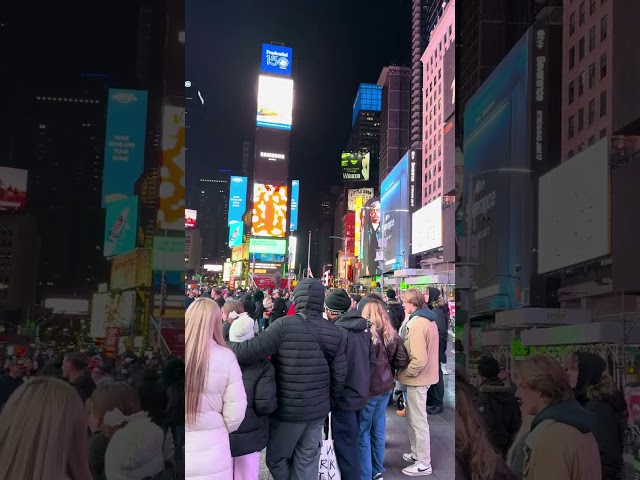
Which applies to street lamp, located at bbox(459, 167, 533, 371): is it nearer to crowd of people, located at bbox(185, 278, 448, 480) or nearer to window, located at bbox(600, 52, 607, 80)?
window, located at bbox(600, 52, 607, 80)

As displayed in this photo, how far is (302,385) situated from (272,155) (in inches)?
2431

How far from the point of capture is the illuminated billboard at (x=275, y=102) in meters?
61.1

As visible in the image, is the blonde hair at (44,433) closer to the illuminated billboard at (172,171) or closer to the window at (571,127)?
the illuminated billboard at (172,171)

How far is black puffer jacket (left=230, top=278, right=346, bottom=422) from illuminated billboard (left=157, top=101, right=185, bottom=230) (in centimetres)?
183

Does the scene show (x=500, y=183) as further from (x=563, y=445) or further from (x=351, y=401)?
(x=351, y=401)

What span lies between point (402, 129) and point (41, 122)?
92767 mm

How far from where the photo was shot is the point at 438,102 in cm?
5931

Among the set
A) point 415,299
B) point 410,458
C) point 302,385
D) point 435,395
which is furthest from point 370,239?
point 302,385

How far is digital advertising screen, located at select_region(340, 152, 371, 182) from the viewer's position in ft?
254

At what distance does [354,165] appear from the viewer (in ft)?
257

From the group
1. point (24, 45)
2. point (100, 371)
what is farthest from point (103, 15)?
point (100, 371)

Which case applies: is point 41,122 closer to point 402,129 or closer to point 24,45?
point 24,45

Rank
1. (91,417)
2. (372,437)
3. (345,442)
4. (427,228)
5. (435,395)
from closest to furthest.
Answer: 1. (91,417)
2. (345,442)
3. (372,437)
4. (435,395)
5. (427,228)

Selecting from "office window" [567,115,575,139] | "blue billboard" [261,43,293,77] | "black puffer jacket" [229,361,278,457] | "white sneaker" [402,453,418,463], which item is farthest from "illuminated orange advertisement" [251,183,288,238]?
"office window" [567,115,575,139]
